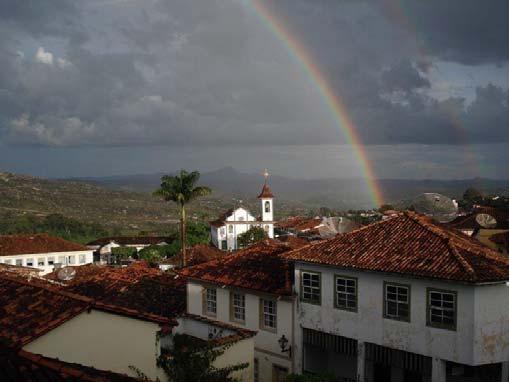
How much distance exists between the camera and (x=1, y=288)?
1728 centimetres

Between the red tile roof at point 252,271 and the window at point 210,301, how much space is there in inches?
31.6

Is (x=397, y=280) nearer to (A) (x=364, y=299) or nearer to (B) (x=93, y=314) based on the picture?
(A) (x=364, y=299)

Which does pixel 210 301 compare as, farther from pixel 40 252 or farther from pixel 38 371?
pixel 40 252

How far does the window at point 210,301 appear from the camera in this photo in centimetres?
2678

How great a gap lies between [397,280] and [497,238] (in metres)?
25.4

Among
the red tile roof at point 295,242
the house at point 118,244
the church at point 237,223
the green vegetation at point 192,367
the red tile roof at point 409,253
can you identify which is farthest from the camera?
the church at point 237,223

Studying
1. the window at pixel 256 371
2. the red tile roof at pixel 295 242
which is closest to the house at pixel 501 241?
the red tile roof at pixel 295 242

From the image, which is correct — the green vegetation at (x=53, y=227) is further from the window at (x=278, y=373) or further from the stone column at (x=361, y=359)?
the stone column at (x=361, y=359)

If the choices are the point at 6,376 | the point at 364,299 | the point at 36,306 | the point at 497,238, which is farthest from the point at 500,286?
the point at 497,238

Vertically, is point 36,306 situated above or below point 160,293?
above

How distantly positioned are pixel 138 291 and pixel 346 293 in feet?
38.5

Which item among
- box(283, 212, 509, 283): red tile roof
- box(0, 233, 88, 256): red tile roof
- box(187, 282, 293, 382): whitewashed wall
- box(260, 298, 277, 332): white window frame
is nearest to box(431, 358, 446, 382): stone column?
box(283, 212, 509, 283): red tile roof

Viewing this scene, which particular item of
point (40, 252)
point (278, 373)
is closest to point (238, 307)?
point (278, 373)

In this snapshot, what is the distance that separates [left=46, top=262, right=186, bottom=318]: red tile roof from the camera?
1102 inches
